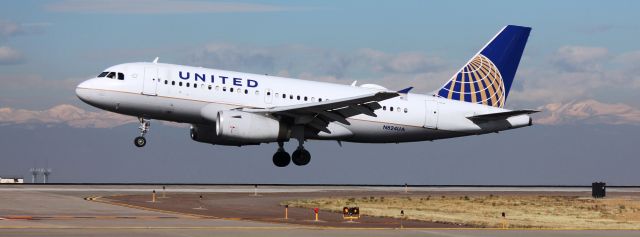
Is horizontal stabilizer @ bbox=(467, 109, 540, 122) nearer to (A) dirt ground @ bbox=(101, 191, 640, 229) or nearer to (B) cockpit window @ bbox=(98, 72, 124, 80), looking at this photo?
(A) dirt ground @ bbox=(101, 191, 640, 229)

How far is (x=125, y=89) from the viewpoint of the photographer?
180ft

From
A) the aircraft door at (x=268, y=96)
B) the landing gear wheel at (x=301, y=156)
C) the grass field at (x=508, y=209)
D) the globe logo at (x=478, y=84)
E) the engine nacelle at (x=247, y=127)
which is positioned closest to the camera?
the grass field at (x=508, y=209)

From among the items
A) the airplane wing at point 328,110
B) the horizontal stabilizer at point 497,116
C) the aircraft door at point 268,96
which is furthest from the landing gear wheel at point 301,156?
the horizontal stabilizer at point 497,116

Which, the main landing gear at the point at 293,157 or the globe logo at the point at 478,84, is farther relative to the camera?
the globe logo at the point at 478,84

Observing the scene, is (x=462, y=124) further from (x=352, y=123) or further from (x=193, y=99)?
(x=193, y=99)

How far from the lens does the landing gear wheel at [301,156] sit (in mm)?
62750

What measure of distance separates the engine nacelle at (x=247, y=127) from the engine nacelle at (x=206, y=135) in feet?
6.64

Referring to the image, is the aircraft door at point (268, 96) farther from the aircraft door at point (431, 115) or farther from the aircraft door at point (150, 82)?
the aircraft door at point (431, 115)

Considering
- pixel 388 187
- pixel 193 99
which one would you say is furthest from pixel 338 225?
pixel 388 187

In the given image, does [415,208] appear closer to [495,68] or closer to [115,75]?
[115,75]

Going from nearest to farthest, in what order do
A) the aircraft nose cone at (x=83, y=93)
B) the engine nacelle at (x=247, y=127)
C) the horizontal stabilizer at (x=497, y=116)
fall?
the aircraft nose cone at (x=83, y=93)
the engine nacelle at (x=247, y=127)
the horizontal stabilizer at (x=497, y=116)

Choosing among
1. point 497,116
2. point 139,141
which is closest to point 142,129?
point 139,141

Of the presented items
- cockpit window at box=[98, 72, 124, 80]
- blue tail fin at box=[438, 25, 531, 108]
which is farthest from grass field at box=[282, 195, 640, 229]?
cockpit window at box=[98, 72, 124, 80]

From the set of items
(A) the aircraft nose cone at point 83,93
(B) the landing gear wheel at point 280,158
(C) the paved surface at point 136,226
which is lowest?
(C) the paved surface at point 136,226
